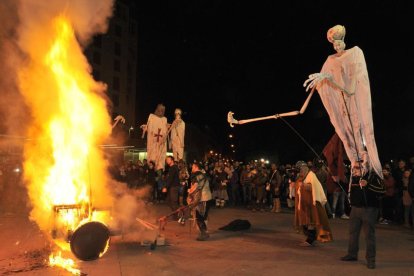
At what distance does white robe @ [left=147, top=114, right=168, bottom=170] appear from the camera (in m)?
11.7

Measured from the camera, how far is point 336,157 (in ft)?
25.2

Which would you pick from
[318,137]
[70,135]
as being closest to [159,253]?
[70,135]

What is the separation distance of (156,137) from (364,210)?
6.52 metres

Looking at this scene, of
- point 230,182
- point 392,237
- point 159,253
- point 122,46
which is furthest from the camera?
point 122,46

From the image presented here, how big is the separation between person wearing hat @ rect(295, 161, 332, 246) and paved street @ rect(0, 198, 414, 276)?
0.26 metres

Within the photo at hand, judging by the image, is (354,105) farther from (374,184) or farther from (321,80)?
(374,184)

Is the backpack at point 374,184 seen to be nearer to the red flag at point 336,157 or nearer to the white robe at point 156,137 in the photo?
the red flag at point 336,157

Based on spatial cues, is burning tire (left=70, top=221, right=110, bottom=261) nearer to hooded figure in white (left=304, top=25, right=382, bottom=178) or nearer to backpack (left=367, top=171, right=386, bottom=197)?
hooded figure in white (left=304, top=25, right=382, bottom=178)

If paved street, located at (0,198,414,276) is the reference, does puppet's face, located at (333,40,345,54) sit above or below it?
above

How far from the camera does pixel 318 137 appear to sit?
105 ft

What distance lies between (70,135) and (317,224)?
6.24 meters

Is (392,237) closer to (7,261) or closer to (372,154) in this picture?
(372,154)

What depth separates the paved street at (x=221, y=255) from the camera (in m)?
6.56

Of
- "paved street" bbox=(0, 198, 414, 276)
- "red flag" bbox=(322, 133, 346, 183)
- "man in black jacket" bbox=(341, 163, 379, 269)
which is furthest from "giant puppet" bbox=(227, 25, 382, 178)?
"paved street" bbox=(0, 198, 414, 276)
